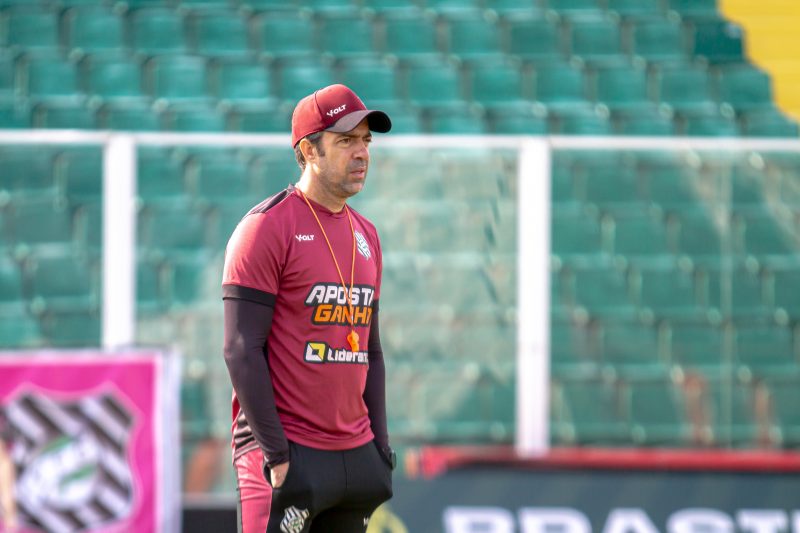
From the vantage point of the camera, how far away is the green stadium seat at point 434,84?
6445 mm

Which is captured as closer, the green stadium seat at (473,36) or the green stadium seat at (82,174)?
the green stadium seat at (82,174)

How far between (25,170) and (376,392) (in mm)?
2466

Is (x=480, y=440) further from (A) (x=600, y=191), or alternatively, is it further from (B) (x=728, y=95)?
(B) (x=728, y=95)

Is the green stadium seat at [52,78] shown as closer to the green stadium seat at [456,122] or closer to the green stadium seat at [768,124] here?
the green stadium seat at [456,122]

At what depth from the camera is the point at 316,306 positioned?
2746mm

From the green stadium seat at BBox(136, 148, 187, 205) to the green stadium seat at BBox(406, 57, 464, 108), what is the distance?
1.97 m

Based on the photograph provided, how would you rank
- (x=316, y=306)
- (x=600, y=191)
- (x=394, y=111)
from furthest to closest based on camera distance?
(x=394, y=111)
(x=600, y=191)
(x=316, y=306)

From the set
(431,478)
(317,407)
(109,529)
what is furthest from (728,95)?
(317,407)

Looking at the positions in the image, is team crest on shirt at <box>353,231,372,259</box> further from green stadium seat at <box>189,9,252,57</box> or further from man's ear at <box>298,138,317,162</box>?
green stadium seat at <box>189,9,252,57</box>

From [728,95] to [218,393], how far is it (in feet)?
11.4

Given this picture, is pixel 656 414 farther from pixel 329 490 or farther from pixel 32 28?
pixel 32 28

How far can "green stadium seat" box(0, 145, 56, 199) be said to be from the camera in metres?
4.82

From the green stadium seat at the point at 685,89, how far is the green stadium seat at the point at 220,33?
234cm

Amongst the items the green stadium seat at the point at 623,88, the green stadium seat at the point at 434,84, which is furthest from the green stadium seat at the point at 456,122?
the green stadium seat at the point at 623,88
